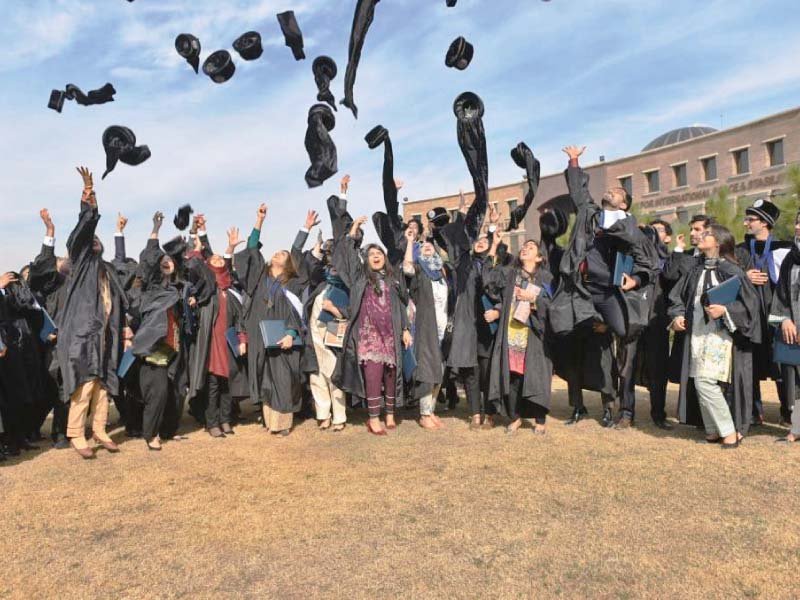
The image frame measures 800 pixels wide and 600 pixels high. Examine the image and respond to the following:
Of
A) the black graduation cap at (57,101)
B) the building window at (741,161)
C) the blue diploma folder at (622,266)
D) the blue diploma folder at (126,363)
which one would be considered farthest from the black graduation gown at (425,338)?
the building window at (741,161)

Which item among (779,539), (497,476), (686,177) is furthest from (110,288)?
(686,177)

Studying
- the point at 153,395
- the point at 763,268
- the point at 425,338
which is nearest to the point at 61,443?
the point at 153,395

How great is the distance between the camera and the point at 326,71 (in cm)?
750

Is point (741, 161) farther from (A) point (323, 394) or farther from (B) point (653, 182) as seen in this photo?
(A) point (323, 394)

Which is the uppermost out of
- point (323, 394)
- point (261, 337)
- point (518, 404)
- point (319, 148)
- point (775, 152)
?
point (775, 152)

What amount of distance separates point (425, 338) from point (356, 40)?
10.6 feet

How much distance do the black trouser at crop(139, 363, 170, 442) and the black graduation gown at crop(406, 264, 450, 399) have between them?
8.35ft

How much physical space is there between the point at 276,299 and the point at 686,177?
3648 centimetres

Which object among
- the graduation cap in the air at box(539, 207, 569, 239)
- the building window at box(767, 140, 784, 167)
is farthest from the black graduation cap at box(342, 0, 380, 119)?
the building window at box(767, 140, 784, 167)

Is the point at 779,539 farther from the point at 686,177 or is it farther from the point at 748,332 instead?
the point at 686,177

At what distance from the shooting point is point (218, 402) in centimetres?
676

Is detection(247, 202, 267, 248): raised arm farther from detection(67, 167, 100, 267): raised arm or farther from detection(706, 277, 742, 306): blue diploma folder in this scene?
detection(706, 277, 742, 306): blue diploma folder

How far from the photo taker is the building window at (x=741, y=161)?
1334 inches

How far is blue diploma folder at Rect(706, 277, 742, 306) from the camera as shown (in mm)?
5219
